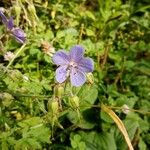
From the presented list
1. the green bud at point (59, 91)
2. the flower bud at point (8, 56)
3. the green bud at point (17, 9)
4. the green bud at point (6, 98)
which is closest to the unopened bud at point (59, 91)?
the green bud at point (59, 91)

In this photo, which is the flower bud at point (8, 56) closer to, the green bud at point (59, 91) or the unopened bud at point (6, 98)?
the unopened bud at point (6, 98)

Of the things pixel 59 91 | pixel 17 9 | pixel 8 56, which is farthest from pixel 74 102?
pixel 8 56

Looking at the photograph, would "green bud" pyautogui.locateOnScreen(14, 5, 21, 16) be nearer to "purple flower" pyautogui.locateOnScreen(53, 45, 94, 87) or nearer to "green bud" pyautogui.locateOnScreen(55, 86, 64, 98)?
"purple flower" pyautogui.locateOnScreen(53, 45, 94, 87)

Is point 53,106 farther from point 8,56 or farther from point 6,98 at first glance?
point 8,56

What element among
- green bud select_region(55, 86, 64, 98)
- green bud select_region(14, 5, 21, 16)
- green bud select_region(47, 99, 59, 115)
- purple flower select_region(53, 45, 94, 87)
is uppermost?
green bud select_region(14, 5, 21, 16)

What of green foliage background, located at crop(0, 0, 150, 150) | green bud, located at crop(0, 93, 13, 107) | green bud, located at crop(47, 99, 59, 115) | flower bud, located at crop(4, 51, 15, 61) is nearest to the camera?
green bud, located at crop(47, 99, 59, 115)

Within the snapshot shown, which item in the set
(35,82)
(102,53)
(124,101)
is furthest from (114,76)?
Answer: (35,82)

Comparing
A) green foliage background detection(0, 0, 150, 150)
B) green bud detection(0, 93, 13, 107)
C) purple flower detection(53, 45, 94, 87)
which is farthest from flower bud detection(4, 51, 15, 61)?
purple flower detection(53, 45, 94, 87)

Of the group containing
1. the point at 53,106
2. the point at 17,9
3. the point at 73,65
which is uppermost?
the point at 17,9
